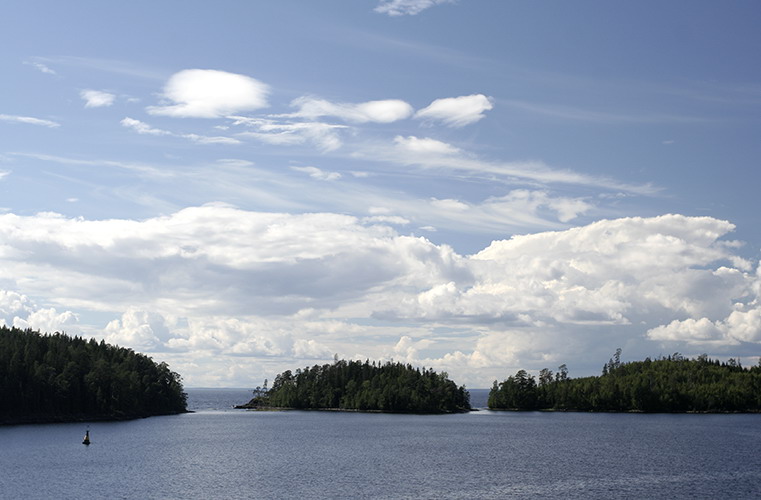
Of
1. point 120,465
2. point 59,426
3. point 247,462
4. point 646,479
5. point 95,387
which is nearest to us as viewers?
point 646,479

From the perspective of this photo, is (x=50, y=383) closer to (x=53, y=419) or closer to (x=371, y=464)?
(x=53, y=419)

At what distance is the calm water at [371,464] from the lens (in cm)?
8288

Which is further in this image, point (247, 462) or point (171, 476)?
point (247, 462)

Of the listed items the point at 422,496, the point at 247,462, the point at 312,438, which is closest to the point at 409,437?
the point at 312,438

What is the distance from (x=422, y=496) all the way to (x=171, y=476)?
34.6 m

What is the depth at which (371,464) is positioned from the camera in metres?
108

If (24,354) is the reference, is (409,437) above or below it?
below

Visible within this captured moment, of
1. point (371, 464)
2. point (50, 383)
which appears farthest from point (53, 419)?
point (371, 464)

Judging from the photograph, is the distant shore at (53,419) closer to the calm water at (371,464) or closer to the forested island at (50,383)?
the forested island at (50,383)

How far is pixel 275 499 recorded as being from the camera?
77.6m

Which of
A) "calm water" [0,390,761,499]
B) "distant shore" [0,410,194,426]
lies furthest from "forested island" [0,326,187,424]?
"calm water" [0,390,761,499]

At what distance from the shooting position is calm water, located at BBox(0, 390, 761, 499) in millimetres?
82875

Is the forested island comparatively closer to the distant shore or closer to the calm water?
the distant shore

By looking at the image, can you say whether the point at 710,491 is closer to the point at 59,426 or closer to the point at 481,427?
the point at 481,427
